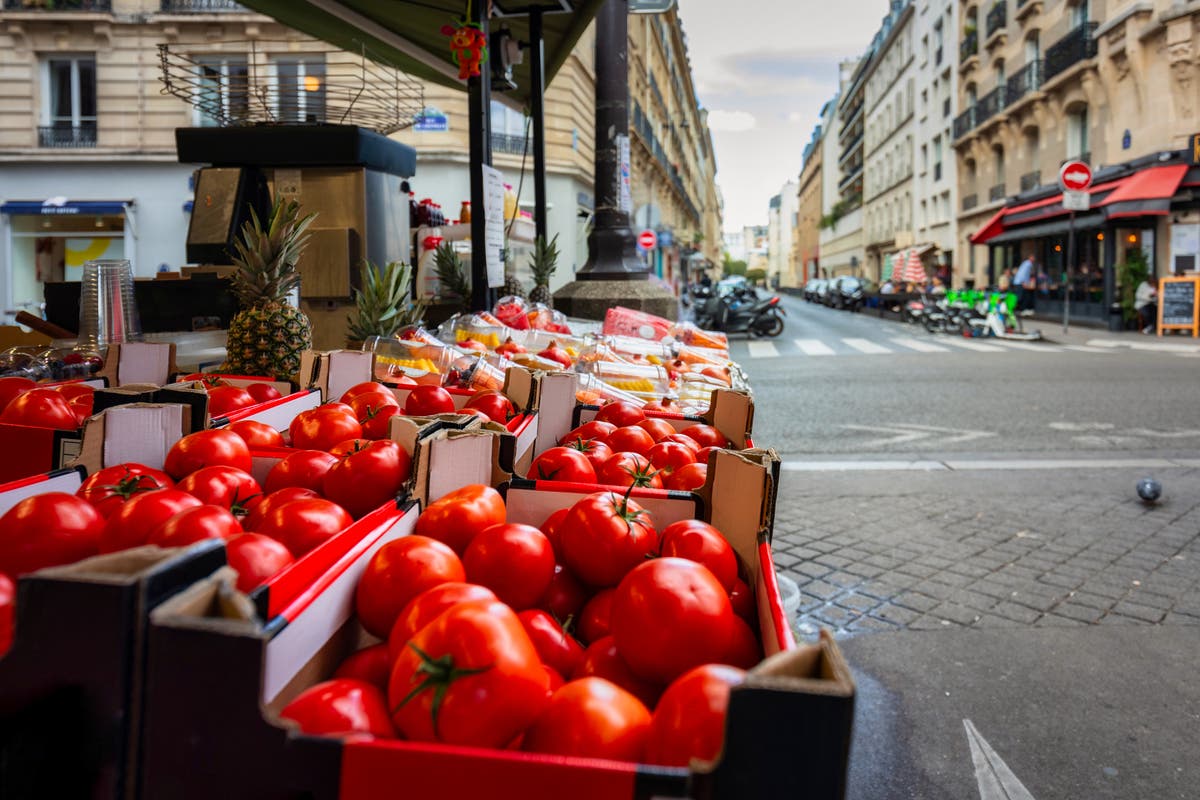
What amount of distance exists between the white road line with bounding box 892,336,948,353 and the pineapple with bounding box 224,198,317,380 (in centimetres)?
1468

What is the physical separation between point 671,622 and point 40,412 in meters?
1.71

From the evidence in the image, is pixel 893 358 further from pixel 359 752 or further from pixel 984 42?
pixel 984 42

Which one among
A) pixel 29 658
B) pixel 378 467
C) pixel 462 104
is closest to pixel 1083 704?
pixel 378 467

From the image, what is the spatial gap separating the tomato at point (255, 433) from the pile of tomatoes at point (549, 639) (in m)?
0.77

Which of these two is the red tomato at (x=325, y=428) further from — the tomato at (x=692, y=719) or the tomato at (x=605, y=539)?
the tomato at (x=692, y=719)

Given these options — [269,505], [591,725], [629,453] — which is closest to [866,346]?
[629,453]

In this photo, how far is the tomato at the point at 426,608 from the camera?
103cm

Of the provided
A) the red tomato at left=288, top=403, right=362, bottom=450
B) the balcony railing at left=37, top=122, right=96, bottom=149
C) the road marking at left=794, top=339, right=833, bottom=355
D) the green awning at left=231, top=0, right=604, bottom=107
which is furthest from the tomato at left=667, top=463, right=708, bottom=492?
the balcony railing at left=37, top=122, right=96, bottom=149

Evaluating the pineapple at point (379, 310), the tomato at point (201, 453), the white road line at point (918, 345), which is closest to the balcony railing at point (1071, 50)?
the white road line at point (918, 345)

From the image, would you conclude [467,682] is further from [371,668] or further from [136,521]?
[136,521]

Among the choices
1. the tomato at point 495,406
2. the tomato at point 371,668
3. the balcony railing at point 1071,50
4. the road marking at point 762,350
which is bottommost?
the tomato at point 371,668

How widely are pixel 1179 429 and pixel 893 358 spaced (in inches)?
277

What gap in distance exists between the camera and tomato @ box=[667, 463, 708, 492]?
1868 millimetres

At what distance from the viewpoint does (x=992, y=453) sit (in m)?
6.96
